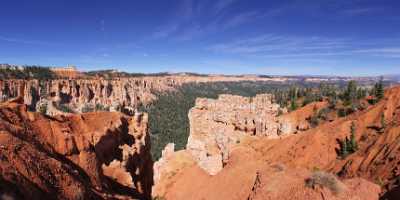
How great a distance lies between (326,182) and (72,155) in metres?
13.1

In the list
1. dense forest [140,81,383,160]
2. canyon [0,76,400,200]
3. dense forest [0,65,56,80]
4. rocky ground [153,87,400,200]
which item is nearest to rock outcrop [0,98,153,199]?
canyon [0,76,400,200]

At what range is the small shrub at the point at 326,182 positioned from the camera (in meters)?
14.3

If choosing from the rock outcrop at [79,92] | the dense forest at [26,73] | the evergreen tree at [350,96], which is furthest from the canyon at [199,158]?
the dense forest at [26,73]

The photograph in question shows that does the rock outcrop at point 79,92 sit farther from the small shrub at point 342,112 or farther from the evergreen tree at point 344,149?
the evergreen tree at point 344,149

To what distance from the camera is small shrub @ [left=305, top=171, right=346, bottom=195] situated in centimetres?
1426

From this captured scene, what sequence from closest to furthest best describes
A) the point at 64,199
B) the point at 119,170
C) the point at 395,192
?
the point at 64,199
the point at 395,192
the point at 119,170

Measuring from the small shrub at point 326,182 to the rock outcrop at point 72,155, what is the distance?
8959 millimetres

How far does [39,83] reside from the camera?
12256 cm

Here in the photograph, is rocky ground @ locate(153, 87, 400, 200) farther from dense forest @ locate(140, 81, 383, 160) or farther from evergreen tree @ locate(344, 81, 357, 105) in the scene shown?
evergreen tree @ locate(344, 81, 357, 105)

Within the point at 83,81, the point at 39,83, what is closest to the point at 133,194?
the point at 39,83

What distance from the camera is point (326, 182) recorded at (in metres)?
14.6

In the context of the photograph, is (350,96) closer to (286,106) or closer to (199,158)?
(286,106)

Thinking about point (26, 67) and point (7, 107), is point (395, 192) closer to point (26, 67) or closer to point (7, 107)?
point (7, 107)

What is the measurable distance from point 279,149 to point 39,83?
358ft
